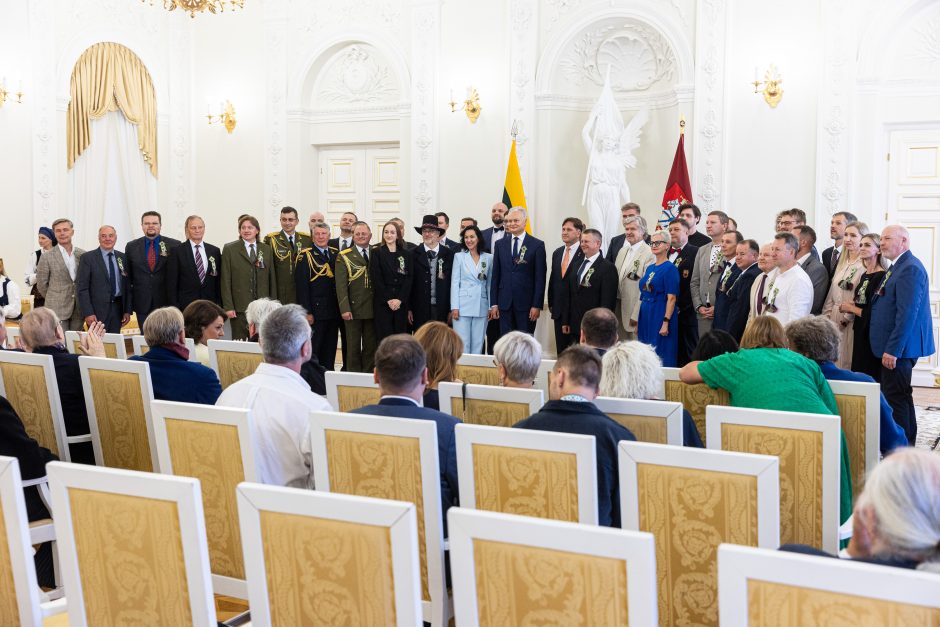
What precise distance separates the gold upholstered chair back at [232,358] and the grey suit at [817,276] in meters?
3.78

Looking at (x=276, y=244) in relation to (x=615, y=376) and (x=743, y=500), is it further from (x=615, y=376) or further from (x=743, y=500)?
(x=743, y=500)

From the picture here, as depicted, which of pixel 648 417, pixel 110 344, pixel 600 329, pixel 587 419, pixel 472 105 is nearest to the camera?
pixel 587 419

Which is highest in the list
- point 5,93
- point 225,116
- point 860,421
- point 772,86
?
point 5,93

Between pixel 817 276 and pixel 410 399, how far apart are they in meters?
4.32

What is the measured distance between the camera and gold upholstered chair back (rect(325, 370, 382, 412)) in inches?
142

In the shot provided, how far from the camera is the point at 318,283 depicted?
7.93m

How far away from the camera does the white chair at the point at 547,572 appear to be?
1461 millimetres

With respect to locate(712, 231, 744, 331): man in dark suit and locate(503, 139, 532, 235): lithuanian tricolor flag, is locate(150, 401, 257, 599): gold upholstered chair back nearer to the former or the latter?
locate(712, 231, 744, 331): man in dark suit

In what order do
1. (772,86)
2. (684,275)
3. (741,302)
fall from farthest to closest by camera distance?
(772,86)
(684,275)
(741,302)

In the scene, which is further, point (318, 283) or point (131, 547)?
point (318, 283)

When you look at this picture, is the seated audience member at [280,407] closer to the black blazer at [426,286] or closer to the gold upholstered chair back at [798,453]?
the gold upholstered chair back at [798,453]

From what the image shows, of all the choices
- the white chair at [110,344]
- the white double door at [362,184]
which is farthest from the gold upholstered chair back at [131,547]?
the white double door at [362,184]

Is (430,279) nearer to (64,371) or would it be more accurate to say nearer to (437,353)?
(64,371)

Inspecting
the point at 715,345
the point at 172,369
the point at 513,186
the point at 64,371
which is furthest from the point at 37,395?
the point at 513,186
